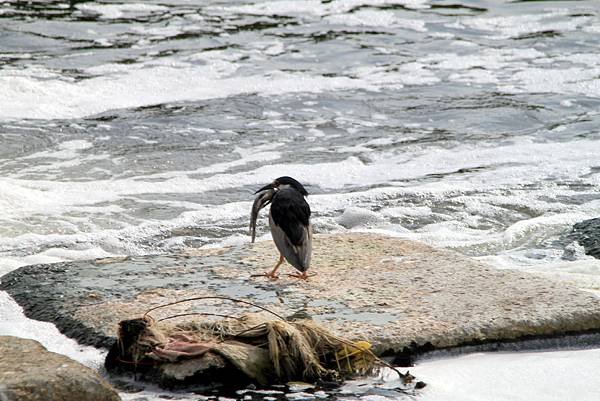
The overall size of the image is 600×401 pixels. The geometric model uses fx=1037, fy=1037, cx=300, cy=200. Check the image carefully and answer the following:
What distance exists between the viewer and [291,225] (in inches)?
223

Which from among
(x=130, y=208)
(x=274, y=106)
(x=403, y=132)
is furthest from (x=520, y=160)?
(x=130, y=208)

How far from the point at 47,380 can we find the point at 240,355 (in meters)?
0.84

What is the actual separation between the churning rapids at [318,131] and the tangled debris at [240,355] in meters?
0.21

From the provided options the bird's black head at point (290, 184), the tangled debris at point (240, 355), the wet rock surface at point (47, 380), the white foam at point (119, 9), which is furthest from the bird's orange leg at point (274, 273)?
the white foam at point (119, 9)

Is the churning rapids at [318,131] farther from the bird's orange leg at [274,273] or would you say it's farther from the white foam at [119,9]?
the bird's orange leg at [274,273]

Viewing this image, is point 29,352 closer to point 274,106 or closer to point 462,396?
point 462,396

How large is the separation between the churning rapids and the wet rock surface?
35cm

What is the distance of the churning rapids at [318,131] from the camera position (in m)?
7.24

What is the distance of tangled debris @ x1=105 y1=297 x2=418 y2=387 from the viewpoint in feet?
13.5

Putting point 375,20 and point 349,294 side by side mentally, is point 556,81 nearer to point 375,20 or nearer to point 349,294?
point 375,20

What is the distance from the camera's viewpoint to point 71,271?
5586 mm

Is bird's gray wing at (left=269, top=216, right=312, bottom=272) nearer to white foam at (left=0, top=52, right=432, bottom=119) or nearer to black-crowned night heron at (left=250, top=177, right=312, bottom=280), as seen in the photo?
black-crowned night heron at (left=250, top=177, right=312, bottom=280)

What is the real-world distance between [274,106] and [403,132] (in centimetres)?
169

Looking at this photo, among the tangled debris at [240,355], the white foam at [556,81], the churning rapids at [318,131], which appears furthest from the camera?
the white foam at [556,81]
